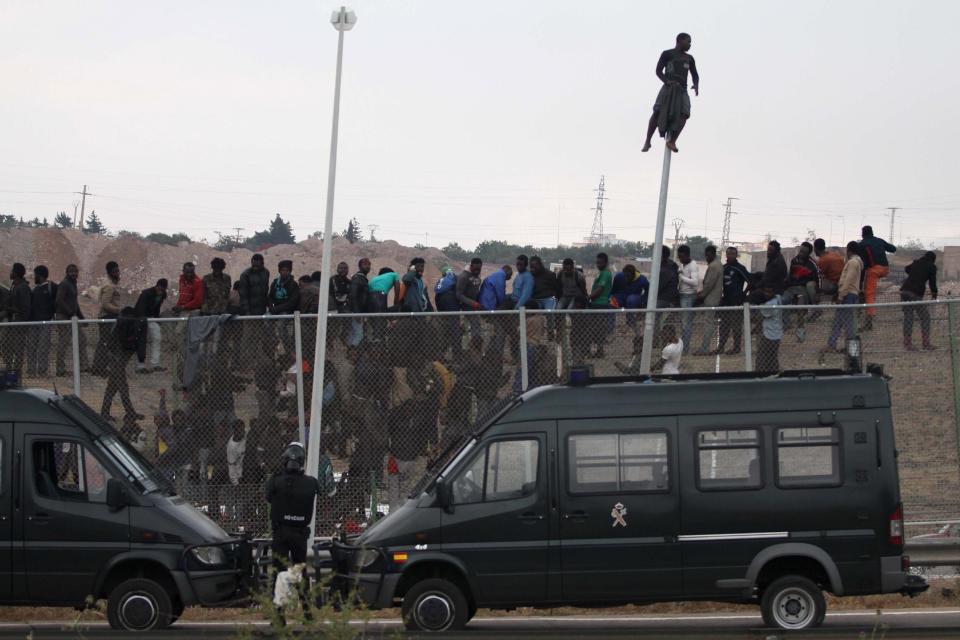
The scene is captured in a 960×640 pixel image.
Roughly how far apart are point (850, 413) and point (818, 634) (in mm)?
2013

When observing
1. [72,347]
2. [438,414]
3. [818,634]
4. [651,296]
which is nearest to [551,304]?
[651,296]

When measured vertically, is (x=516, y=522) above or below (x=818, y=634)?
above

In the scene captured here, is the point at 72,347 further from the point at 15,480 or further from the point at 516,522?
the point at 516,522

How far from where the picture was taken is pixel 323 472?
15.1 metres

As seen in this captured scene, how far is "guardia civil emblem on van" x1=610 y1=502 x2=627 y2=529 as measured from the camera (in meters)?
11.8

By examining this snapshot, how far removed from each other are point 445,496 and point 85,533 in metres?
3.32

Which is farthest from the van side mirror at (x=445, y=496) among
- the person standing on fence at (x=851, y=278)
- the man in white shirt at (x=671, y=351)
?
the person standing on fence at (x=851, y=278)

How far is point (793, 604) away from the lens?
465 inches

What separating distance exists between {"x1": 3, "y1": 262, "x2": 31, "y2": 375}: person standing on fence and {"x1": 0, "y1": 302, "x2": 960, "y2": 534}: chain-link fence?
3 cm

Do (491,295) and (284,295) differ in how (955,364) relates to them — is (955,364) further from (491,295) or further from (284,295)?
(284,295)

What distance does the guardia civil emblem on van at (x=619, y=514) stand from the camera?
11797 millimetres

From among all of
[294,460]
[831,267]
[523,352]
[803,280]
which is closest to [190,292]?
[523,352]

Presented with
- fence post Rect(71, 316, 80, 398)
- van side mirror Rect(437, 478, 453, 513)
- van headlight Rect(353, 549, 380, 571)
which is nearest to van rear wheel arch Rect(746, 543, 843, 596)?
van side mirror Rect(437, 478, 453, 513)

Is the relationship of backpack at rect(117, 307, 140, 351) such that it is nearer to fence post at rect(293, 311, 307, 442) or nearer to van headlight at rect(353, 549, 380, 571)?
fence post at rect(293, 311, 307, 442)
